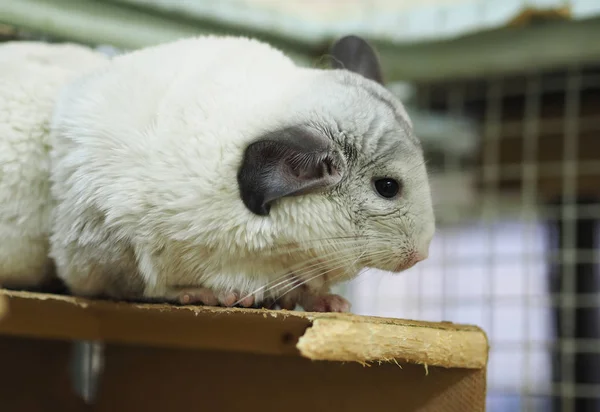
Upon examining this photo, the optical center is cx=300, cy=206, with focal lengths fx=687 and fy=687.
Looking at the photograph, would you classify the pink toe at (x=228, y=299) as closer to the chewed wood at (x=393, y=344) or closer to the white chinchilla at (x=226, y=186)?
the white chinchilla at (x=226, y=186)

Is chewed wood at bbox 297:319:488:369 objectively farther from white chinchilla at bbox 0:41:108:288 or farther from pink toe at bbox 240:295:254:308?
white chinchilla at bbox 0:41:108:288

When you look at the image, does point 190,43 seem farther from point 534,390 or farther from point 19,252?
point 534,390

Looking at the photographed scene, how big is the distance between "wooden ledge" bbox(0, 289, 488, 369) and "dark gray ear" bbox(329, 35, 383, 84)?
698 millimetres

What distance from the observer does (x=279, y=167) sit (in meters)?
1.16

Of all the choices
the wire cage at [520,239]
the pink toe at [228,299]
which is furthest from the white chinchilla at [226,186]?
the wire cage at [520,239]

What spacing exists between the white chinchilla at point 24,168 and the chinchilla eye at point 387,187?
0.66 m

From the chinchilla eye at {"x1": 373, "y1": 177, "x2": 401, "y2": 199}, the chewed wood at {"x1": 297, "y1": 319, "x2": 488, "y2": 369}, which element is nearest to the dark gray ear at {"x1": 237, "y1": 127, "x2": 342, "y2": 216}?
the chinchilla eye at {"x1": 373, "y1": 177, "x2": 401, "y2": 199}

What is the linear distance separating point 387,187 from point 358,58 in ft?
1.44

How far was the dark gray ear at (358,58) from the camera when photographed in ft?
5.20

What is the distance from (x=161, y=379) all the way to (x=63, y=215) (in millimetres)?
600

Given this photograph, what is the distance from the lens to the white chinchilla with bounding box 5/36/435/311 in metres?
1.18

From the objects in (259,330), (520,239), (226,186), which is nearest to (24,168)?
(226,186)

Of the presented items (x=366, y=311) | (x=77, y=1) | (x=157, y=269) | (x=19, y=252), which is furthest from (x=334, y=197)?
(x=366, y=311)

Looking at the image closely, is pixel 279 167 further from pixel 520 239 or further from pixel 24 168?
pixel 520 239
